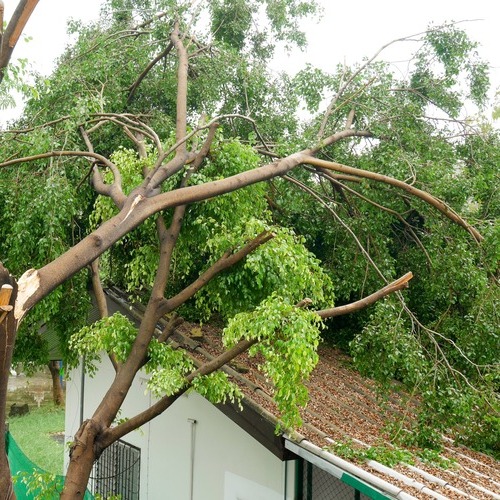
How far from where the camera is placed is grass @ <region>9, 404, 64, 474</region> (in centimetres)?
1784

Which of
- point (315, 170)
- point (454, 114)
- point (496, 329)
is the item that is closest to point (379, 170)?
point (315, 170)

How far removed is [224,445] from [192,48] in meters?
5.82

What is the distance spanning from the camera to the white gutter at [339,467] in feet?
17.9

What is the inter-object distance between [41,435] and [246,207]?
1639 centimetres

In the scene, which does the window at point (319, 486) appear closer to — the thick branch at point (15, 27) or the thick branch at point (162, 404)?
the thick branch at point (162, 404)

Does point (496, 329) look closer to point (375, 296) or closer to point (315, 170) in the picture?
point (375, 296)

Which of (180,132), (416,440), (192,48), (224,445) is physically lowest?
(224,445)

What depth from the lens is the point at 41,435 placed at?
20891 mm

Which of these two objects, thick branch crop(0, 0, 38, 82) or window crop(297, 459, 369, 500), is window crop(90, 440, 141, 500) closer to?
window crop(297, 459, 369, 500)

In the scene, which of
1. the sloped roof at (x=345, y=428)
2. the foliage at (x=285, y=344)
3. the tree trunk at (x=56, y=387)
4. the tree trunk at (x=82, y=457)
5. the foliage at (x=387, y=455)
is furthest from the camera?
the tree trunk at (x=56, y=387)

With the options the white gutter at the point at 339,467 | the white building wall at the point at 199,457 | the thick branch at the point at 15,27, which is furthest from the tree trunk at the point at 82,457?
the thick branch at the point at 15,27

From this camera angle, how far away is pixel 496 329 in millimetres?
7523

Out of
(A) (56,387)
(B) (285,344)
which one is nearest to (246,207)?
(B) (285,344)

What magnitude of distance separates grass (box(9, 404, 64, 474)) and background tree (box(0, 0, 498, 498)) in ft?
31.5
